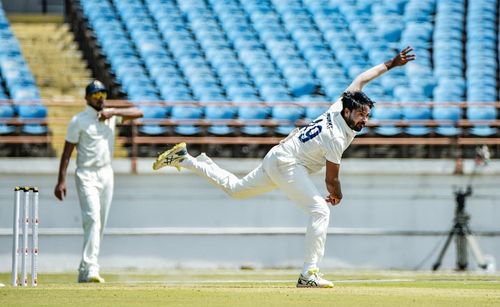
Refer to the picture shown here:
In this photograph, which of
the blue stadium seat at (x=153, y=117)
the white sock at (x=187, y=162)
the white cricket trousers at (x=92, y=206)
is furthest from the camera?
the blue stadium seat at (x=153, y=117)

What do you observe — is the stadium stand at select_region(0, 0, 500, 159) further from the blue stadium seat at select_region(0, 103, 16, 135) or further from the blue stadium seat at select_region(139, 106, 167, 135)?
the blue stadium seat at select_region(0, 103, 16, 135)

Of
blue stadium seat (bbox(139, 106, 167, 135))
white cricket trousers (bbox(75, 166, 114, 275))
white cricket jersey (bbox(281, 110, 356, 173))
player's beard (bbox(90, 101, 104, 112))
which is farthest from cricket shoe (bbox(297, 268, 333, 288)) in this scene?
blue stadium seat (bbox(139, 106, 167, 135))

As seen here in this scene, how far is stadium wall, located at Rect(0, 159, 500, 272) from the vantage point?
56.5ft

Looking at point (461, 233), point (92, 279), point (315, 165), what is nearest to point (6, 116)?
point (92, 279)

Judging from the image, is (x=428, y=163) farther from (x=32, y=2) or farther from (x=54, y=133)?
(x=32, y=2)

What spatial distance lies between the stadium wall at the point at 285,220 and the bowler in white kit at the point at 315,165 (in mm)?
5676

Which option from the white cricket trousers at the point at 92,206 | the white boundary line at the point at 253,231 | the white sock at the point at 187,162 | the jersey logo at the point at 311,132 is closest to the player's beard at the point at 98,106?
the white cricket trousers at the point at 92,206

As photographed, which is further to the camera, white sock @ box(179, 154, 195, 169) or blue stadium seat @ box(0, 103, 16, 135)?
blue stadium seat @ box(0, 103, 16, 135)

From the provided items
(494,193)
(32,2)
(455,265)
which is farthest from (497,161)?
(32,2)

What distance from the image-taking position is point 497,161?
696 inches

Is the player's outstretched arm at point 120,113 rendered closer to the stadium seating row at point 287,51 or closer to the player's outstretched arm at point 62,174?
the player's outstretched arm at point 62,174

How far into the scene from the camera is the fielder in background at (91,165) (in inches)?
523

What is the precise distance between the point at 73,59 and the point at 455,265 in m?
9.85

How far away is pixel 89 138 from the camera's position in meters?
13.4
